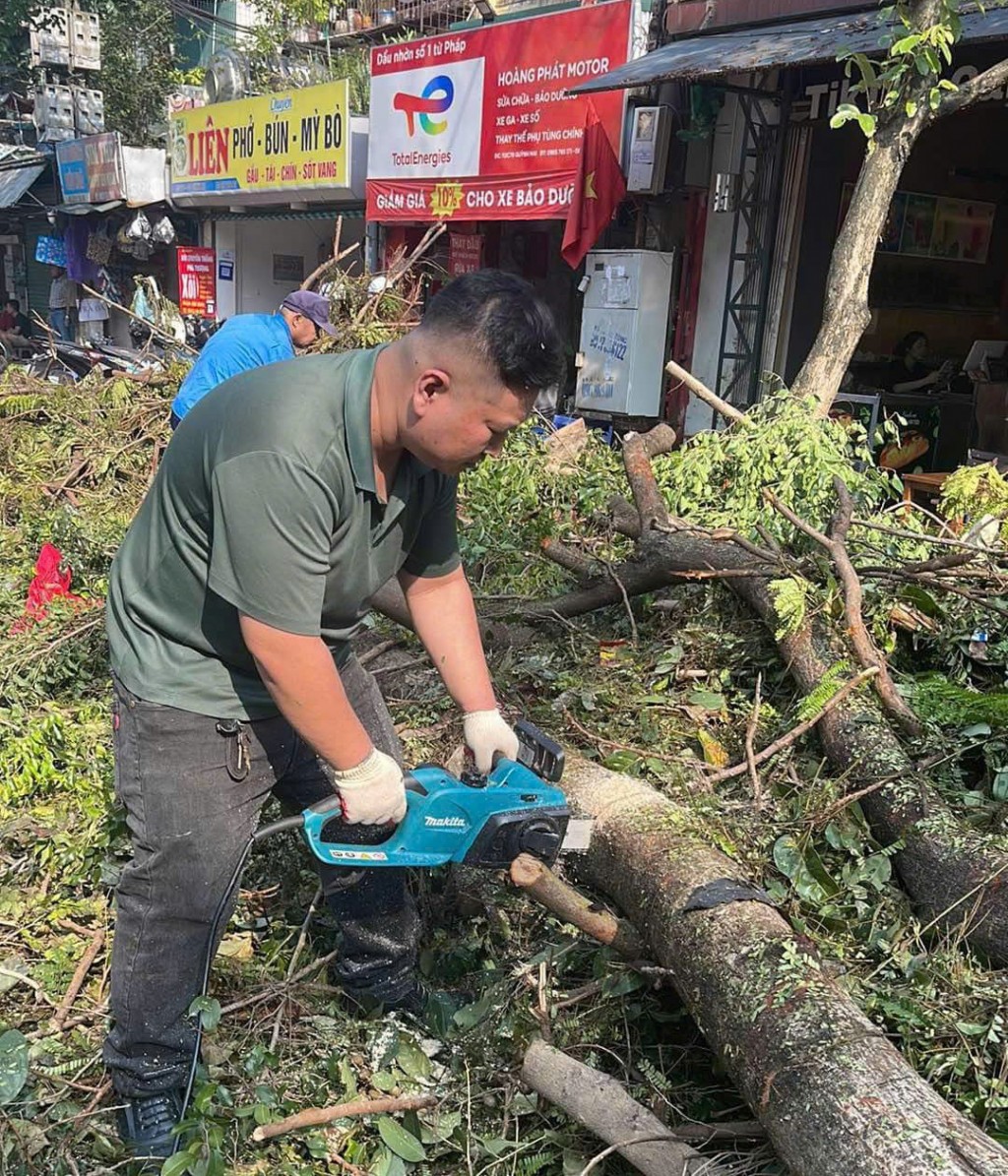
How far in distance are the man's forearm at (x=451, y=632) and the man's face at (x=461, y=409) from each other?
1.85 ft

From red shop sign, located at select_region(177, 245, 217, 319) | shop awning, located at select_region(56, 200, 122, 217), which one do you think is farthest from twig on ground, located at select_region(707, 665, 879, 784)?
shop awning, located at select_region(56, 200, 122, 217)

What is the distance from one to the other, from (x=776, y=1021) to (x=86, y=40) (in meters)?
20.0

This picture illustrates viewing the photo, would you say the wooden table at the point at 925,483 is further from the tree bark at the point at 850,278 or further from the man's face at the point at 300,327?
the man's face at the point at 300,327

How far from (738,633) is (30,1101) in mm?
2641

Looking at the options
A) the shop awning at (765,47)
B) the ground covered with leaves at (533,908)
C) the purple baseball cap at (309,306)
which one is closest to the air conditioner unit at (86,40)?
the shop awning at (765,47)

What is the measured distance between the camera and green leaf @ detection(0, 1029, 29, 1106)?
1881mm

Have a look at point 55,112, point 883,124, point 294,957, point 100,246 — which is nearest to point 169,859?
point 294,957

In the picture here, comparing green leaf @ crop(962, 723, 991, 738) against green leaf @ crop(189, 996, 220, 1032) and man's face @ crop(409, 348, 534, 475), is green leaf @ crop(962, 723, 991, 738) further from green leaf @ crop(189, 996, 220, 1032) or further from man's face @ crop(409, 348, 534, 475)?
green leaf @ crop(189, 996, 220, 1032)

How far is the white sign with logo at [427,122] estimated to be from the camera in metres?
10.1

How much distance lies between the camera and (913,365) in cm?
895

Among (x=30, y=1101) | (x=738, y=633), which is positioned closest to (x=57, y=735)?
(x=30, y=1101)

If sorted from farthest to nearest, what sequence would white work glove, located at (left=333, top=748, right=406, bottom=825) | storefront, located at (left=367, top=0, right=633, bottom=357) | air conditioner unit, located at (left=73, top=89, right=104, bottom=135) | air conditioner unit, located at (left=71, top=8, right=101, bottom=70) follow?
air conditioner unit, located at (left=73, top=89, right=104, bottom=135) < air conditioner unit, located at (left=71, top=8, right=101, bottom=70) < storefront, located at (left=367, top=0, right=633, bottom=357) < white work glove, located at (left=333, top=748, right=406, bottom=825)

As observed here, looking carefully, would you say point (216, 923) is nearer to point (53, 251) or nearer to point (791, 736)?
point (791, 736)

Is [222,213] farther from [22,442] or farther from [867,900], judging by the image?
[867,900]
